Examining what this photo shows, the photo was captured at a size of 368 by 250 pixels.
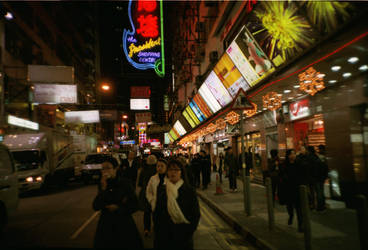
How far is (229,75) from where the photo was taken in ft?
41.7

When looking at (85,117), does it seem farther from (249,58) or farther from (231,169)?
(249,58)

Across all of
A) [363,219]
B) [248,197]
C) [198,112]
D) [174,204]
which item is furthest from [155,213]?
[198,112]

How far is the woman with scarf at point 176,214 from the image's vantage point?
342 centimetres

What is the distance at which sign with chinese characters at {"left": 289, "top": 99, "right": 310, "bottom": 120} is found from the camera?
1091 centimetres

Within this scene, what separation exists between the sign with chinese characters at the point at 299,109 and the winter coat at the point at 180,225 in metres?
8.75

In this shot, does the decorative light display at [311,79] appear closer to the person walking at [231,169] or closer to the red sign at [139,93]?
the person walking at [231,169]

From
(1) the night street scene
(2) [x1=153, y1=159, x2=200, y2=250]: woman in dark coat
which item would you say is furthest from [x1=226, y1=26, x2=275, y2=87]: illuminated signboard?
(2) [x1=153, y1=159, x2=200, y2=250]: woman in dark coat

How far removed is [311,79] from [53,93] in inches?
801

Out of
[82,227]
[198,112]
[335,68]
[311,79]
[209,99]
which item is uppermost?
[209,99]

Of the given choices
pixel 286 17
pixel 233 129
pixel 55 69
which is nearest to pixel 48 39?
pixel 55 69

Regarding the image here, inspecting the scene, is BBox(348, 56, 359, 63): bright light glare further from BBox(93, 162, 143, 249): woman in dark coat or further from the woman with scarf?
BBox(93, 162, 143, 249): woman in dark coat

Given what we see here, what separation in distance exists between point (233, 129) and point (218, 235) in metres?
10.7

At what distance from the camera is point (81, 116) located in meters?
33.9

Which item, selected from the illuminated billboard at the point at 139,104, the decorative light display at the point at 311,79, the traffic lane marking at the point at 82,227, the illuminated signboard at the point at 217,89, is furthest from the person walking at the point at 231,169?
the illuminated billboard at the point at 139,104
